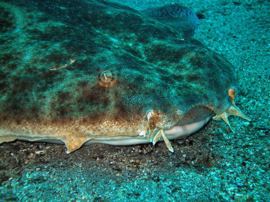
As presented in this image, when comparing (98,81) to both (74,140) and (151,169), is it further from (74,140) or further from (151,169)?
(151,169)

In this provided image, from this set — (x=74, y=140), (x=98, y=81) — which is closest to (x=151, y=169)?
(x=74, y=140)

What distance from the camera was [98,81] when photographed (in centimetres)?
271

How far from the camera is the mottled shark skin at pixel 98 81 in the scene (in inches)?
102

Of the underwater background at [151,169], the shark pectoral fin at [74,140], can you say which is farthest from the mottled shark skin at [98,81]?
the underwater background at [151,169]

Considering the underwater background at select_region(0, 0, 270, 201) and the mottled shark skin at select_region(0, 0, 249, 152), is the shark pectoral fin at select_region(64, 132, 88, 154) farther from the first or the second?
the underwater background at select_region(0, 0, 270, 201)

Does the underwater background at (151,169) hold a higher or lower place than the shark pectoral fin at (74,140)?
lower

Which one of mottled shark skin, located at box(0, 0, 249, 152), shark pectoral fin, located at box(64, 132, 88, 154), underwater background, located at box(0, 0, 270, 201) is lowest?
underwater background, located at box(0, 0, 270, 201)

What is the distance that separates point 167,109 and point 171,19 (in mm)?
2881

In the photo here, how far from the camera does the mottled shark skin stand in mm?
2590

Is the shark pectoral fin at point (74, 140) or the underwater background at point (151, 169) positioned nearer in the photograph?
the shark pectoral fin at point (74, 140)

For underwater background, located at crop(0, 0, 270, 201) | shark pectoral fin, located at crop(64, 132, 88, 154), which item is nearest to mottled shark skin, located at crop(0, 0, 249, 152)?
shark pectoral fin, located at crop(64, 132, 88, 154)

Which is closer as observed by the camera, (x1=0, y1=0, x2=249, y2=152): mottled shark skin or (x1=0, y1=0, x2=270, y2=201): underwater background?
(x1=0, y1=0, x2=249, y2=152): mottled shark skin

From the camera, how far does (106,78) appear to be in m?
2.69

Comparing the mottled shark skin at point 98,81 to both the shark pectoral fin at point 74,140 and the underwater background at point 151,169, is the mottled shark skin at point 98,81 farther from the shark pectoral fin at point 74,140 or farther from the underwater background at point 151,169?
the underwater background at point 151,169
